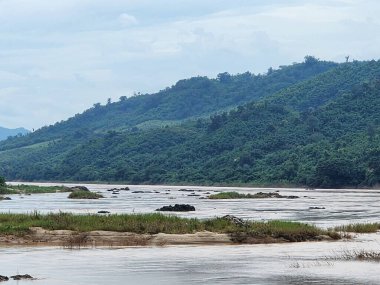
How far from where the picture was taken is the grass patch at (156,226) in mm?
40094

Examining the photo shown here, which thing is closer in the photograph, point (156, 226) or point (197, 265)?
point (197, 265)

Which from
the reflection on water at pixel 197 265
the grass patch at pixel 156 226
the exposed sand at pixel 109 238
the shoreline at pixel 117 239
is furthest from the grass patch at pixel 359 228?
the exposed sand at pixel 109 238

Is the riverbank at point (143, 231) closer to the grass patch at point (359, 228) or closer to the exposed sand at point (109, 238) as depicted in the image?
the exposed sand at point (109, 238)

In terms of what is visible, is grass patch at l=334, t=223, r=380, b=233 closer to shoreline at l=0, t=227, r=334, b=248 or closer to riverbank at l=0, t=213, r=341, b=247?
riverbank at l=0, t=213, r=341, b=247

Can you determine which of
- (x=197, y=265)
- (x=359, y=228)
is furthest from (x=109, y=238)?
(x=359, y=228)

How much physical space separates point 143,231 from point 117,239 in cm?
131

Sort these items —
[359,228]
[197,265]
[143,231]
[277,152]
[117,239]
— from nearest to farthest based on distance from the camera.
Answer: [197,265], [117,239], [143,231], [359,228], [277,152]

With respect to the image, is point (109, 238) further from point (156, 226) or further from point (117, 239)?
point (156, 226)

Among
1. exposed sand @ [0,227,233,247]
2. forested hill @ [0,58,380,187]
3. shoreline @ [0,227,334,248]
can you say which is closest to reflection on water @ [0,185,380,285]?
shoreline @ [0,227,334,248]

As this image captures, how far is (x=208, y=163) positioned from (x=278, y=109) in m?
30.7

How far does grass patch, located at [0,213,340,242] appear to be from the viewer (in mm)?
40094

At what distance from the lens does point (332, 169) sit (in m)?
127

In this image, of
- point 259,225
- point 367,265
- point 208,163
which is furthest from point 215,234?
point 208,163

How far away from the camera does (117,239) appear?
129 feet
